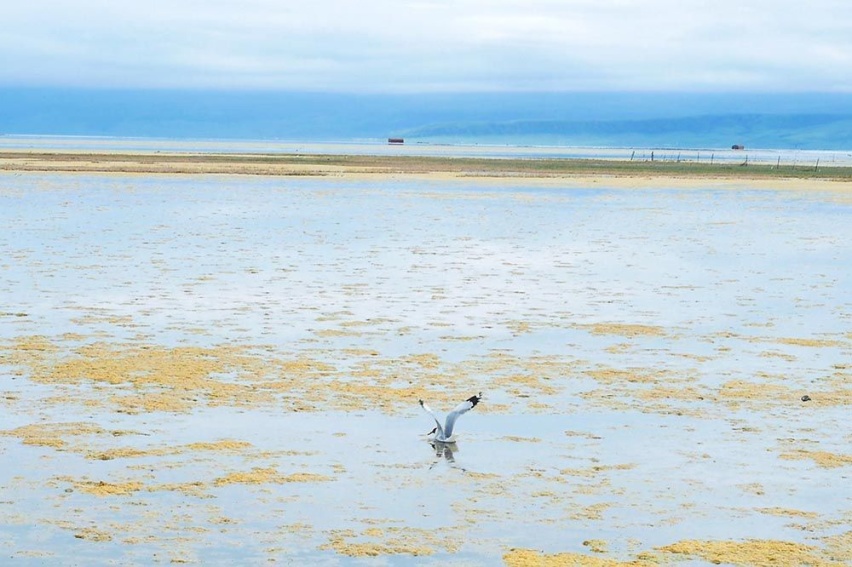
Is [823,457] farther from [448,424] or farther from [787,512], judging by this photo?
[448,424]

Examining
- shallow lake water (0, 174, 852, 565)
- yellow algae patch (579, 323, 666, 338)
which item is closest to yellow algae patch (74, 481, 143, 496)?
shallow lake water (0, 174, 852, 565)

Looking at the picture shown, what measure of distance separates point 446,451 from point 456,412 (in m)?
0.37

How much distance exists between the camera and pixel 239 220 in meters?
39.0

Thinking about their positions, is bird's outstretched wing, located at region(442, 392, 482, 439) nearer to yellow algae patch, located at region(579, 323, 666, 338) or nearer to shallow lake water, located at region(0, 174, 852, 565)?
shallow lake water, located at region(0, 174, 852, 565)

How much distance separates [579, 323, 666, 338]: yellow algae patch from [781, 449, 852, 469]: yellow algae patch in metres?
6.53

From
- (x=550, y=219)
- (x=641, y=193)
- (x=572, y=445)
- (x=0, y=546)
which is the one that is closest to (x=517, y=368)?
(x=572, y=445)

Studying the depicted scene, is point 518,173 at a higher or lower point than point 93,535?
lower

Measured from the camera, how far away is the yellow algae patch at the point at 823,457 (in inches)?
461

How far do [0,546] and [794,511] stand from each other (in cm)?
591

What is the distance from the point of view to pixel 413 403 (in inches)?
550

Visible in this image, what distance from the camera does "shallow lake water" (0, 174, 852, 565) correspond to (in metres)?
9.72

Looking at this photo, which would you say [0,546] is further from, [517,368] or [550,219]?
[550,219]

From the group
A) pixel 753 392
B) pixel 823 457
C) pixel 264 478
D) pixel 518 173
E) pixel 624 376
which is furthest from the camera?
pixel 518 173

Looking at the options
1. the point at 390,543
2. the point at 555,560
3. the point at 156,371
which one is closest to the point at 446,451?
the point at 390,543
